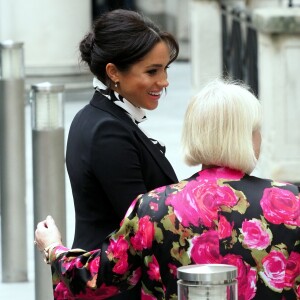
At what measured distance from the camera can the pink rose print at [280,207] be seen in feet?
12.1

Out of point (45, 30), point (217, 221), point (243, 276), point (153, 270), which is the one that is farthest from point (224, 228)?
point (45, 30)

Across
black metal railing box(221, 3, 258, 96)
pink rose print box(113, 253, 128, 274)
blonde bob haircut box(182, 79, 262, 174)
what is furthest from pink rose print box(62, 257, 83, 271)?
black metal railing box(221, 3, 258, 96)

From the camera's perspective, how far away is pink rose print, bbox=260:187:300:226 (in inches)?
145

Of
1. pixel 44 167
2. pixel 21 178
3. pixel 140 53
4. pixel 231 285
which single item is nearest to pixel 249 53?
pixel 21 178

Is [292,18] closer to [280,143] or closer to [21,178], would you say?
[280,143]

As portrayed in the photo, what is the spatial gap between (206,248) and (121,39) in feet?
2.77

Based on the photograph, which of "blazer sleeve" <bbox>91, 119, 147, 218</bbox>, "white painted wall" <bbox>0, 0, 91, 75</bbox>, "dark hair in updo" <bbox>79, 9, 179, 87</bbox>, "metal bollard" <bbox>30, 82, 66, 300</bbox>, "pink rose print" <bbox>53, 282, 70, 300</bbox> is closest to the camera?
"pink rose print" <bbox>53, 282, 70, 300</bbox>

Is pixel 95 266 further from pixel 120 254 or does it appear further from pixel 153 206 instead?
pixel 153 206

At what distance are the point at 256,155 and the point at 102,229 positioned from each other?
0.64 metres

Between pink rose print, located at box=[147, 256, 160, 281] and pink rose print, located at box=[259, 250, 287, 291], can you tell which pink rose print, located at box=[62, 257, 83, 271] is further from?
pink rose print, located at box=[259, 250, 287, 291]

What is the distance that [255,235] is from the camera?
3664 millimetres

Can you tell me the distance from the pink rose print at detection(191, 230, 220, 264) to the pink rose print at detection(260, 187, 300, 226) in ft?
0.55

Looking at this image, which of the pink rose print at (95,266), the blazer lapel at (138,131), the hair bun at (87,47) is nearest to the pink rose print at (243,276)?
the pink rose print at (95,266)

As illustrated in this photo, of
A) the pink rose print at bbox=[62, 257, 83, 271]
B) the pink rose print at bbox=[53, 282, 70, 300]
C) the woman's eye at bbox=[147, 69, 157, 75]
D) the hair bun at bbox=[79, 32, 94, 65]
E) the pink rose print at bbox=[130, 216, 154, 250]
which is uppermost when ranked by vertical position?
the hair bun at bbox=[79, 32, 94, 65]
